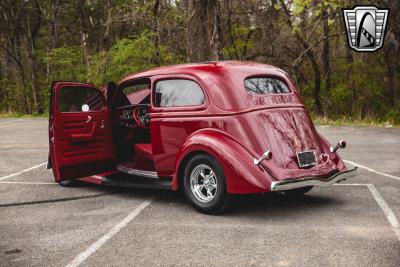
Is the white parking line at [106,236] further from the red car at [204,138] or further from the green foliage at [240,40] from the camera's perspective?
the green foliage at [240,40]

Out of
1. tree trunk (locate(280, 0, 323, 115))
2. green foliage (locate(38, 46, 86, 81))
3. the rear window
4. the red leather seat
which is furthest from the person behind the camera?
green foliage (locate(38, 46, 86, 81))

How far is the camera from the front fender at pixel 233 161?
19.3ft

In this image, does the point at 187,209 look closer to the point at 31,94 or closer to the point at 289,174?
the point at 289,174

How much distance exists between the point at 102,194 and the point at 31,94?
877 inches

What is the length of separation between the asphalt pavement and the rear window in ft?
4.85

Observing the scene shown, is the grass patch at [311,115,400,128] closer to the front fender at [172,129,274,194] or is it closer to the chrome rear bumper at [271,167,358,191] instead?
the chrome rear bumper at [271,167,358,191]

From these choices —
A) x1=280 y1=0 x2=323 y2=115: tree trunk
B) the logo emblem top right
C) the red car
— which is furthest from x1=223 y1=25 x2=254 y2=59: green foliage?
the red car

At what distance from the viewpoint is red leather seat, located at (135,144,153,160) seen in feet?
24.4

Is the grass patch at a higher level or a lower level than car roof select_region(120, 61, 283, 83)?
lower

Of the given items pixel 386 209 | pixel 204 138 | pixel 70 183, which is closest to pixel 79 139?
pixel 70 183

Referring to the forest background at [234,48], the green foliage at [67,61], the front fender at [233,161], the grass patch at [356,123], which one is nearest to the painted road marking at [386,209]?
the front fender at [233,161]

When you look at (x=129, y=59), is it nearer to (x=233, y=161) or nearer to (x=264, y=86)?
(x=264, y=86)

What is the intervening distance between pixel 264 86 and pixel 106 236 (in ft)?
9.57

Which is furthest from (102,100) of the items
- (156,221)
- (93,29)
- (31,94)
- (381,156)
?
(93,29)
